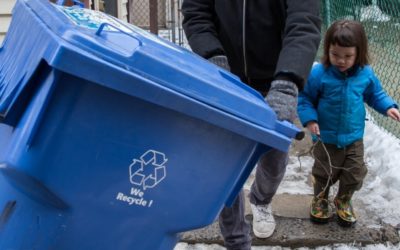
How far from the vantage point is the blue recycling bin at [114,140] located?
147cm

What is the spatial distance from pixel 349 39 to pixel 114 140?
2118 mm

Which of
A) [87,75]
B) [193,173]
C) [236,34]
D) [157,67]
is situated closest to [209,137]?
[193,173]

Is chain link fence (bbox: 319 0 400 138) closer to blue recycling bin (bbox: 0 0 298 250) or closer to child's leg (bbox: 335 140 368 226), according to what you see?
child's leg (bbox: 335 140 368 226)

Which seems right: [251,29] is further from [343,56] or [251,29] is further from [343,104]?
[343,104]

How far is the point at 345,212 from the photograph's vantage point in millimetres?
3510

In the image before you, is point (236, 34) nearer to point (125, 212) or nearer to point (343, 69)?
point (343, 69)

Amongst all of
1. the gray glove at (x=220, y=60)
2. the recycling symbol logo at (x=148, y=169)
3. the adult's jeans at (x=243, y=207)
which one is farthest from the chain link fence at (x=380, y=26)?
the recycling symbol logo at (x=148, y=169)

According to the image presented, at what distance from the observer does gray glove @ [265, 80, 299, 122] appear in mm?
1898

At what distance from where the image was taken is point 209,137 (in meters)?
1.63

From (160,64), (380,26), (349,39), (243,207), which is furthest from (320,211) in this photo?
(380,26)

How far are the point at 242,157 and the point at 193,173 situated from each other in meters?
0.17

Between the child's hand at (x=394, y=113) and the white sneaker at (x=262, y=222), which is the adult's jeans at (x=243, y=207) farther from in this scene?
the child's hand at (x=394, y=113)

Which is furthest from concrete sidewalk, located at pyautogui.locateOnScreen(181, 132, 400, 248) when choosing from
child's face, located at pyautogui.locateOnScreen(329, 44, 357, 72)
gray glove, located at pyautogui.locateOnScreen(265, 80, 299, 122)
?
gray glove, located at pyautogui.locateOnScreen(265, 80, 299, 122)

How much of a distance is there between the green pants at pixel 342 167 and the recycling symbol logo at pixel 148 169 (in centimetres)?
197
